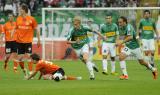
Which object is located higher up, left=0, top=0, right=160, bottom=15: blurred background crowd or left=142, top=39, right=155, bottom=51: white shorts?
left=0, top=0, right=160, bottom=15: blurred background crowd

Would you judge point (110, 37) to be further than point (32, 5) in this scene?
No

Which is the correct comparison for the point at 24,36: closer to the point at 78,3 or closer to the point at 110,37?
the point at 110,37


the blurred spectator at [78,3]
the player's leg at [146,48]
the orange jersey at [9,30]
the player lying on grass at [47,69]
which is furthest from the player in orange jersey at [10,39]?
the blurred spectator at [78,3]

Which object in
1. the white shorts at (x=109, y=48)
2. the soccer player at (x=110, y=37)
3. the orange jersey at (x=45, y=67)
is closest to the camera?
the orange jersey at (x=45, y=67)

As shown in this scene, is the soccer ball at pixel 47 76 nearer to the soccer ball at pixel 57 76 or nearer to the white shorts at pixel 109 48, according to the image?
the soccer ball at pixel 57 76

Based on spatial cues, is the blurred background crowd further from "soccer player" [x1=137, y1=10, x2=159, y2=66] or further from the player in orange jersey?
the player in orange jersey

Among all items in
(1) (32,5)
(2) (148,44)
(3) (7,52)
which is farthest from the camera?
(1) (32,5)

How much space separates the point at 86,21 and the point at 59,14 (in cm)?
146

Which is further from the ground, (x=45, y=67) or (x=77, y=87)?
(x=45, y=67)

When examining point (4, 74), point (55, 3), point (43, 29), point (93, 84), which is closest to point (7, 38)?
point (4, 74)

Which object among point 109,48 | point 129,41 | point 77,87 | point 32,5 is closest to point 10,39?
point 109,48

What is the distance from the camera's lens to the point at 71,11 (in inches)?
1312

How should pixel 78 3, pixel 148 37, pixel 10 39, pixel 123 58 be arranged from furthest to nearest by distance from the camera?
pixel 78 3, pixel 148 37, pixel 10 39, pixel 123 58

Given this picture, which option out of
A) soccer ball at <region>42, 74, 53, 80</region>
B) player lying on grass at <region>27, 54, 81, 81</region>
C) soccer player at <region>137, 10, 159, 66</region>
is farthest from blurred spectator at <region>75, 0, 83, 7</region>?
player lying on grass at <region>27, 54, 81, 81</region>
